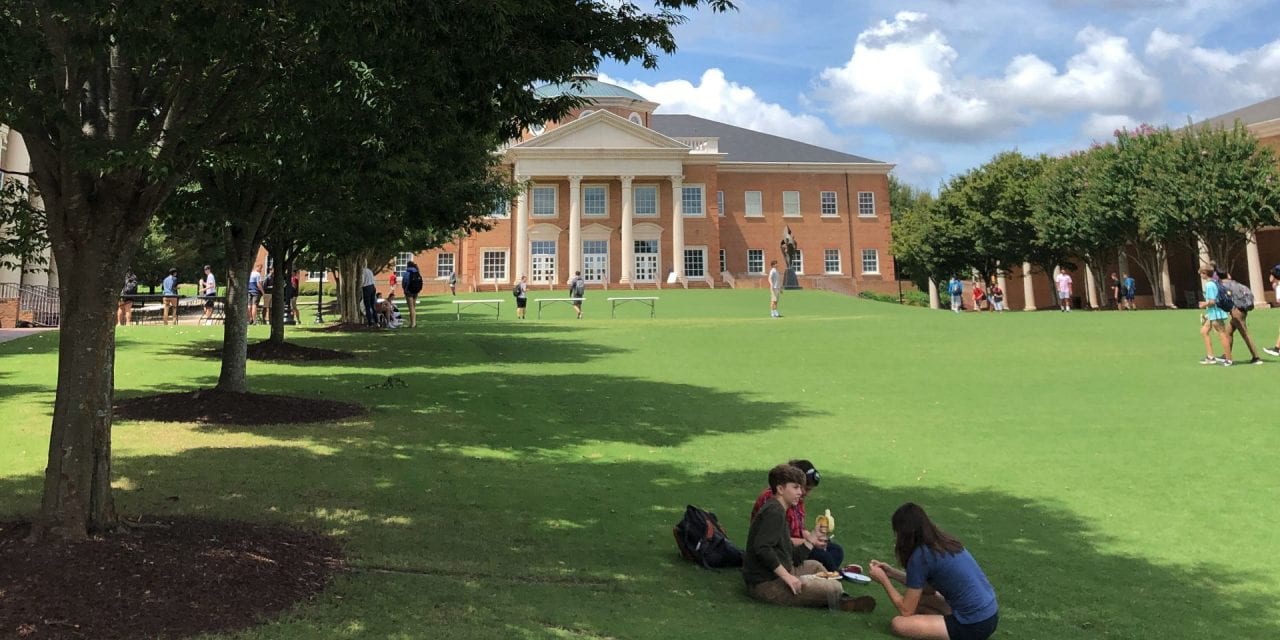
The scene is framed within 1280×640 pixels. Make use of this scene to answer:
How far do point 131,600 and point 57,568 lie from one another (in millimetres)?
604

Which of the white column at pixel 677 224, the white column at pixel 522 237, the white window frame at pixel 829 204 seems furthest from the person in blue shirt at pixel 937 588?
the white window frame at pixel 829 204

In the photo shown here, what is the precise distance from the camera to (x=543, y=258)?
6047 cm

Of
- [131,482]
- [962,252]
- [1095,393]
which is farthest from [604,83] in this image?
[131,482]

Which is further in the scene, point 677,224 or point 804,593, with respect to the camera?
point 677,224

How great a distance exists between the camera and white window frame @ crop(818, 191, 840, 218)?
66000mm

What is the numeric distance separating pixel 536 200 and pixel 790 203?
2076 cm

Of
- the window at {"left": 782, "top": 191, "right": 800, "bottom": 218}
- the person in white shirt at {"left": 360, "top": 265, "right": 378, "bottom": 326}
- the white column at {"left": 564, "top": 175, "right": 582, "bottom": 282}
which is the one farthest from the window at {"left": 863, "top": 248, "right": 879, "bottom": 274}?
the person in white shirt at {"left": 360, "top": 265, "right": 378, "bottom": 326}

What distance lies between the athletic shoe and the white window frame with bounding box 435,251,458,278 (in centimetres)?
5881

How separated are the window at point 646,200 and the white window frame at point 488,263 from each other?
10.5 metres

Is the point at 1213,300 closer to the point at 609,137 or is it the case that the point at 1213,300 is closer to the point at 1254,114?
the point at 1254,114

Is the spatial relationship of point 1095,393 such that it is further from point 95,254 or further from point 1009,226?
point 1009,226

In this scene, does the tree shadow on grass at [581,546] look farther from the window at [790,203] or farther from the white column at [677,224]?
the window at [790,203]

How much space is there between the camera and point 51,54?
16.0 ft

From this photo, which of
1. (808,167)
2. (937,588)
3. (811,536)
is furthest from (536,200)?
(937,588)
